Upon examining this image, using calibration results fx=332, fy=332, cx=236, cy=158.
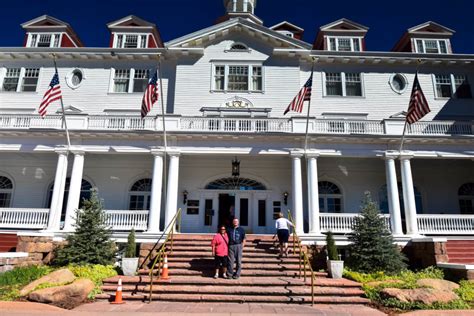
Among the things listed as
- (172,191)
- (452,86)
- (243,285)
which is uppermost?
(452,86)

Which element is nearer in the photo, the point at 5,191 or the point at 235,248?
the point at 235,248

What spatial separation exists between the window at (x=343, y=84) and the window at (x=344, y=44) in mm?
1952

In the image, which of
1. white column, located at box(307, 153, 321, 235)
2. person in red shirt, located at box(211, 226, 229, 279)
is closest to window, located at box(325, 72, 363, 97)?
white column, located at box(307, 153, 321, 235)

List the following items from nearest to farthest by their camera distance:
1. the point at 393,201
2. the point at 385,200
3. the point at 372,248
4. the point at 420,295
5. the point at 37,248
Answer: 1. the point at 420,295
2. the point at 372,248
3. the point at 37,248
4. the point at 393,201
5. the point at 385,200

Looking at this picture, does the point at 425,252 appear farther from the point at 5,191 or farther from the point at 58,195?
the point at 5,191

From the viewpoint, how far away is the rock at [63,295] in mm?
8555

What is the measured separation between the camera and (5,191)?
18.8 metres

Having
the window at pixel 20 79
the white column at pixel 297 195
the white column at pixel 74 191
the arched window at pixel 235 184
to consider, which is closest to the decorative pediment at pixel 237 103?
the arched window at pixel 235 184

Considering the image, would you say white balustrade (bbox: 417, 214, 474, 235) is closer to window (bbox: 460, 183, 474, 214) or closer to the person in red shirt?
window (bbox: 460, 183, 474, 214)

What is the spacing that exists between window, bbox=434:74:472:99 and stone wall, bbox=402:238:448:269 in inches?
427

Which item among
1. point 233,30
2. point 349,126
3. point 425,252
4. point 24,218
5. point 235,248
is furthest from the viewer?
point 233,30

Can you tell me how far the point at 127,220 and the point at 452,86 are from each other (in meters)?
20.0

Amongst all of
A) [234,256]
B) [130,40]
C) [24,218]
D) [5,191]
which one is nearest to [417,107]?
[234,256]

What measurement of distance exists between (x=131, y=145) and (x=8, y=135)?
5930 millimetres
